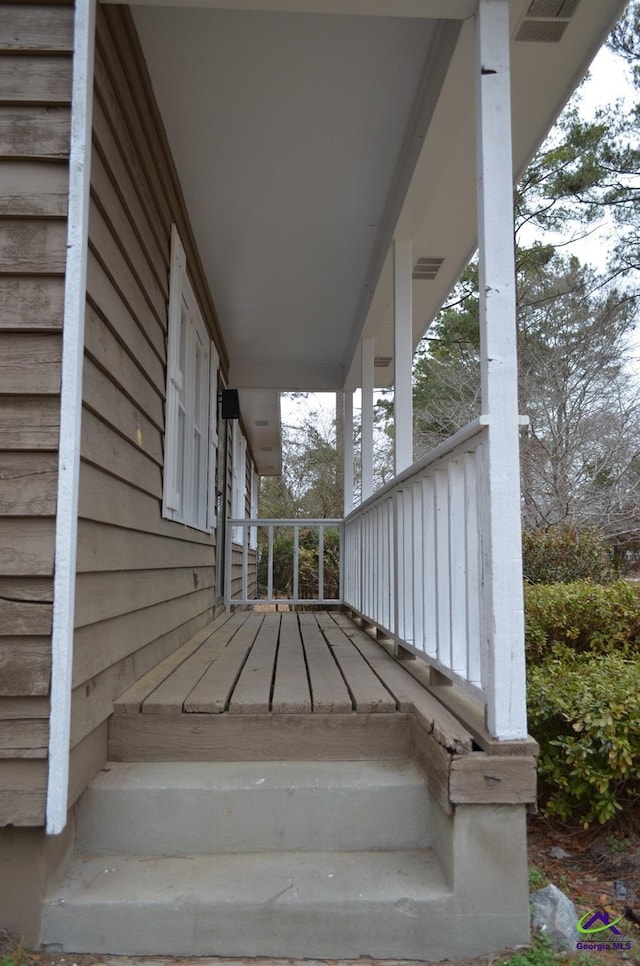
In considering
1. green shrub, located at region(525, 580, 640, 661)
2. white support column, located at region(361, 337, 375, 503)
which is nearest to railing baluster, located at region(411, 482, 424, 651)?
green shrub, located at region(525, 580, 640, 661)

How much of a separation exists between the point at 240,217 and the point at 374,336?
143 centimetres

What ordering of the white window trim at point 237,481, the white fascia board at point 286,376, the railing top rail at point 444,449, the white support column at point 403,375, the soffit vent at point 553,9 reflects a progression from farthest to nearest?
the white window trim at point 237,481 < the white fascia board at point 286,376 < the white support column at point 403,375 < the soffit vent at point 553,9 < the railing top rail at point 444,449

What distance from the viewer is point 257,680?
2.53 m

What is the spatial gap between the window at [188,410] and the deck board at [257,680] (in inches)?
29.0

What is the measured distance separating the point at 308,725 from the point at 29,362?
50.8 inches

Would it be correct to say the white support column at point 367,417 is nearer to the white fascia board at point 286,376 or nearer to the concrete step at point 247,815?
the white fascia board at point 286,376

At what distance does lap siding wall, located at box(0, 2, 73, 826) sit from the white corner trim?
20mm

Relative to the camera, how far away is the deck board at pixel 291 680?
7.07ft

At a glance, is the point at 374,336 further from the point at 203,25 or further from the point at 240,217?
the point at 203,25

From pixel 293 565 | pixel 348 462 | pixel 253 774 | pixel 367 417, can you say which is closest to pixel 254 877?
pixel 253 774

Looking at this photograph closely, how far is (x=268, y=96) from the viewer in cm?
284

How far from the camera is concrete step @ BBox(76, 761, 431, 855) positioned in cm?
190

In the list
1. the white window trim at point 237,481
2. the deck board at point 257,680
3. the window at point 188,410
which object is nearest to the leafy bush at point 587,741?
the deck board at point 257,680

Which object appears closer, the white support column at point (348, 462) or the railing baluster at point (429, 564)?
the railing baluster at point (429, 564)
